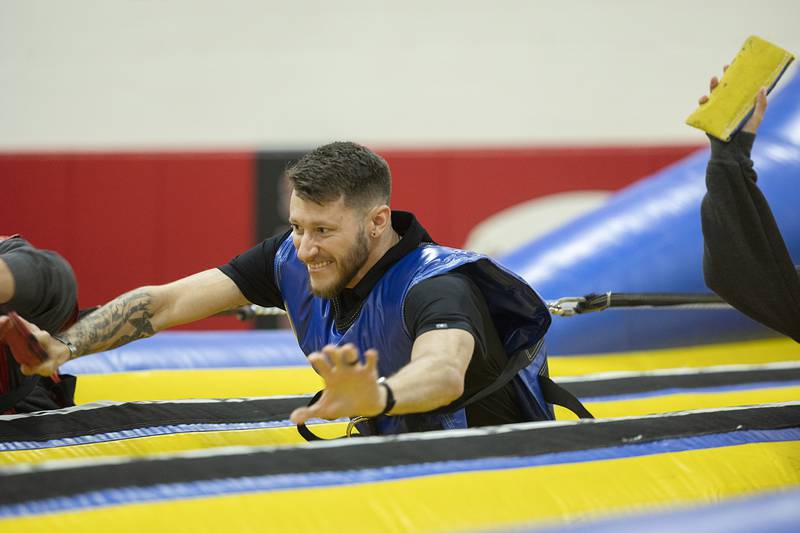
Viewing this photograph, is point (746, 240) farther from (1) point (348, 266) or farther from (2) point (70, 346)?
(2) point (70, 346)

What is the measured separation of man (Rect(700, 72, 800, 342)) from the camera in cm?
172

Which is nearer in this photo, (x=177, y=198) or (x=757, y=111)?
(x=757, y=111)

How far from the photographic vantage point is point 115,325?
173 centimetres

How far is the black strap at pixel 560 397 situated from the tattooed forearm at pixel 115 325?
2.35ft

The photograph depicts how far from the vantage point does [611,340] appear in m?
2.69

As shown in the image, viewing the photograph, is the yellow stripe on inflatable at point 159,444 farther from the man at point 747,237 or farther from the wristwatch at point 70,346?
the man at point 747,237

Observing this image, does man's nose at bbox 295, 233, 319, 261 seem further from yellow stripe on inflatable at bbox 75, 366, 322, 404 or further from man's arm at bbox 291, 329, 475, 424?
yellow stripe on inflatable at bbox 75, 366, 322, 404

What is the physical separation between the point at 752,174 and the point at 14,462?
4.33ft

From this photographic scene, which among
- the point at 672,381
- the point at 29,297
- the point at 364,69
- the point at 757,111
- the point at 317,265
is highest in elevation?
the point at 757,111

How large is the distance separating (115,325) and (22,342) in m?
0.24

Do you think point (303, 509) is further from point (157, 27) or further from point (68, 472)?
point (157, 27)

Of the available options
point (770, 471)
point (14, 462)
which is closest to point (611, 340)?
point (770, 471)

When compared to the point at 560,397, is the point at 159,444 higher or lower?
lower

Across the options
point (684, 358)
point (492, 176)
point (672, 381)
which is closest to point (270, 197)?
point (492, 176)
